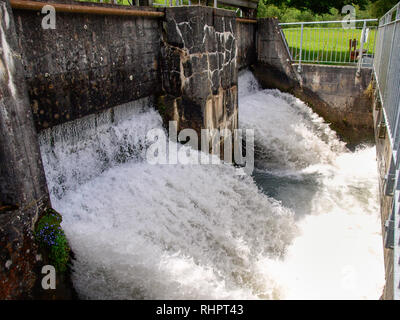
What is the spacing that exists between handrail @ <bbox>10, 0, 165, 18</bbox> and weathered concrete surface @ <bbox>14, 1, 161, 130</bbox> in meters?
0.07

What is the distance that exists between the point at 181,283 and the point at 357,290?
2336 mm

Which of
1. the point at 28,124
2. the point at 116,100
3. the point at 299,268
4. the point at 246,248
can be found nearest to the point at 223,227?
the point at 246,248

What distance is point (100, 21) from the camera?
4391 millimetres

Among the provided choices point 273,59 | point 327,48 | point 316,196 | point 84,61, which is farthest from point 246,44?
point 84,61

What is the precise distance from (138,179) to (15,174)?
187 cm

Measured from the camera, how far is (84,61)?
13.8 feet

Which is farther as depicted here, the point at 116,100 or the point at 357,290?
the point at 116,100

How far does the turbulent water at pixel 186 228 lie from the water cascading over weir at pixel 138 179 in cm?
2

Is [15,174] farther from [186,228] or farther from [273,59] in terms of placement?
[273,59]

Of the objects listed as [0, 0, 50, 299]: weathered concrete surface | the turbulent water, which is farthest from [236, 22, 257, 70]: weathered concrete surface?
[0, 0, 50, 299]: weathered concrete surface

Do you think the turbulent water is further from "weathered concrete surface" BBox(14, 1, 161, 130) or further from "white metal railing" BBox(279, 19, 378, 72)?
"white metal railing" BBox(279, 19, 378, 72)

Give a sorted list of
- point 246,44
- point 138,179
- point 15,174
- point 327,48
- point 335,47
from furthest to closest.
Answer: point 335,47, point 327,48, point 246,44, point 138,179, point 15,174

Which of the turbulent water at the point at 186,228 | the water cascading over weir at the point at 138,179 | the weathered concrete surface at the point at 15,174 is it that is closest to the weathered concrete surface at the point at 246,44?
A: the water cascading over weir at the point at 138,179
